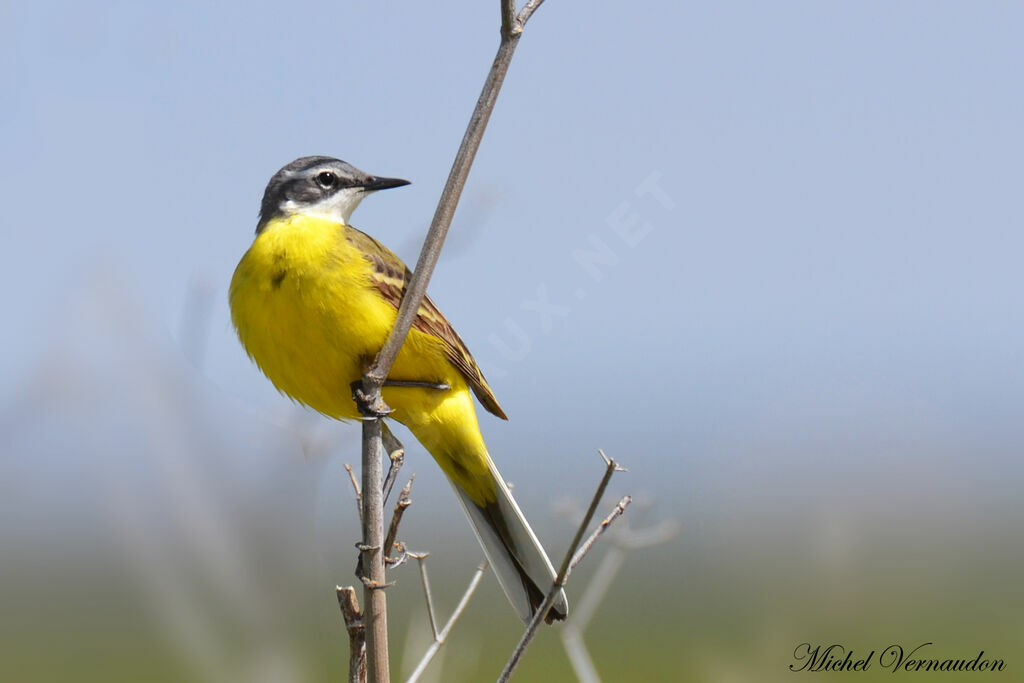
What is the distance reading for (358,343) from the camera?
171 inches

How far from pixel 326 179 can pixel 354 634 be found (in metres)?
3.02

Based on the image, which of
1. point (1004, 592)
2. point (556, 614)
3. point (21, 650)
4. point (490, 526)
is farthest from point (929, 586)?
point (1004, 592)

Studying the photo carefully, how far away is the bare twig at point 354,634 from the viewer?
2.89 metres

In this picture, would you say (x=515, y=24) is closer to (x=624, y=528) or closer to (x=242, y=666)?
(x=242, y=666)

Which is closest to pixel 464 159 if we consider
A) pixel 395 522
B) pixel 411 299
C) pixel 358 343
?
pixel 411 299

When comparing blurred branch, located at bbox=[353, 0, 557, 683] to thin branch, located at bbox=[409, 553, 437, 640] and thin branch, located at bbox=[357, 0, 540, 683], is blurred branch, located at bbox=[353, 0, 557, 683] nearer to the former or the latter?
thin branch, located at bbox=[357, 0, 540, 683]

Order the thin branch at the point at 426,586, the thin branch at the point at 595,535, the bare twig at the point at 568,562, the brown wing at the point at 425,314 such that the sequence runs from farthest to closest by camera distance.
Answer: the brown wing at the point at 425,314 < the thin branch at the point at 426,586 < the thin branch at the point at 595,535 < the bare twig at the point at 568,562

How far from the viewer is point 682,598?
30.6 metres

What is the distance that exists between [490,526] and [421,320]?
98cm

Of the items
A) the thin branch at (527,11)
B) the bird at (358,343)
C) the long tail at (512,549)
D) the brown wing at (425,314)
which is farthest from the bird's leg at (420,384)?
the thin branch at (527,11)

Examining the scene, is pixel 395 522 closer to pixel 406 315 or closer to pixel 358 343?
pixel 406 315

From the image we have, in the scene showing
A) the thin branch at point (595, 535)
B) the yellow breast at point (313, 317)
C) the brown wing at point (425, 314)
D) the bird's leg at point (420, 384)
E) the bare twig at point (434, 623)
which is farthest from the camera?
the bird's leg at point (420, 384)

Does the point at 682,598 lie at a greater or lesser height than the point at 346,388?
lesser
